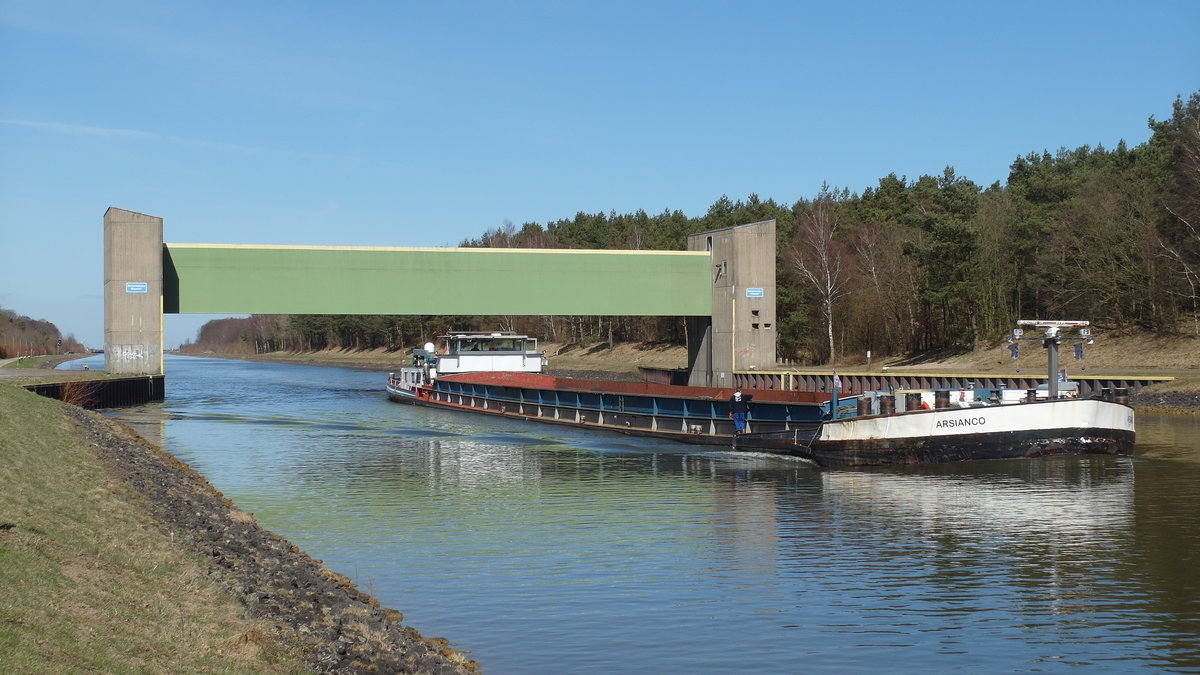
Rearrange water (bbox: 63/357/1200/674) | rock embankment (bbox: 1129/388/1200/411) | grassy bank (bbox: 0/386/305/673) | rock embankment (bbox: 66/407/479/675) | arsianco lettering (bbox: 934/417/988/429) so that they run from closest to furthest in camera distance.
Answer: grassy bank (bbox: 0/386/305/673) < rock embankment (bbox: 66/407/479/675) < water (bbox: 63/357/1200/674) < arsianco lettering (bbox: 934/417/988/429) < rock embankment (bbox: 1129/388/1200/411)

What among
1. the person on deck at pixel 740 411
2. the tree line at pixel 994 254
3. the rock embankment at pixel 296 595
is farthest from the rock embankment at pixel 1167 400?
the rock embankment at pixel 296 595

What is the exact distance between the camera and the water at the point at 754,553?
13320 mm

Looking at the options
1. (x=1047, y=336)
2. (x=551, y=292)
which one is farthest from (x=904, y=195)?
(x=1047, y=336)

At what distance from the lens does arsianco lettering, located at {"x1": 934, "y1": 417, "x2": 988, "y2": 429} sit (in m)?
30.4

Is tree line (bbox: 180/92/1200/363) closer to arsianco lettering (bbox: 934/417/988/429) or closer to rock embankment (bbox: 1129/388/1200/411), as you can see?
rock embankment (bbox: 1129/388/1200/411)

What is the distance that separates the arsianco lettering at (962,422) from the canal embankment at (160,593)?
62.0ft

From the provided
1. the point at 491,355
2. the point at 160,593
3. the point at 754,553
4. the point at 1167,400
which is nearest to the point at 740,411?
the point at 754,553

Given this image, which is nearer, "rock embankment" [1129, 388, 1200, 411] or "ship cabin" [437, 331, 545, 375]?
"rock embankment" [1129, 388, 1200, 411]

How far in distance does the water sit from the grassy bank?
118 inches

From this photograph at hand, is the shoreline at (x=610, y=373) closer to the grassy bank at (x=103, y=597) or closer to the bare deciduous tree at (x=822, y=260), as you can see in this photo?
the bare deciduous tree at (x=822, y=260)

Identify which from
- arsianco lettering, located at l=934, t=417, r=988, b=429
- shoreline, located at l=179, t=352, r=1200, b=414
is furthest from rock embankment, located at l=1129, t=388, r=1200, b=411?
arsianco lettering, located at l=934, t=417, r=988, b=429

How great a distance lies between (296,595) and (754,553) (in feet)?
27.8

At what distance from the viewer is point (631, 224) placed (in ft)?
Answer: 413

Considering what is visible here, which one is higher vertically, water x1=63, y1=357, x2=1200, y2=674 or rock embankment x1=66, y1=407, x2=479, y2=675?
rock embankment x1=66, y1=407, x2=479, y2=675
